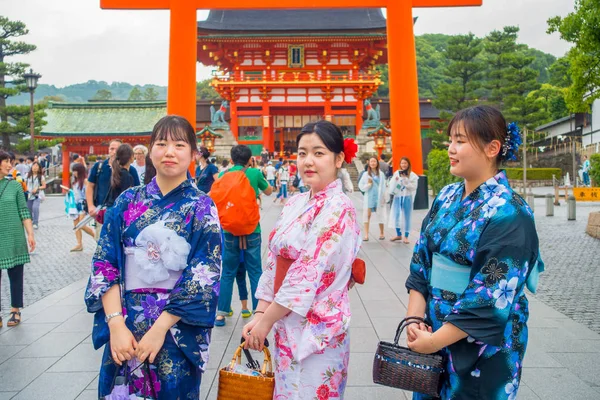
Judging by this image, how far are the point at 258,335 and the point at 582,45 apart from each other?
30.0 feet

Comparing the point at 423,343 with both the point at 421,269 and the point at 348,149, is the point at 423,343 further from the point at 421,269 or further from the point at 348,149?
the point at 348,149

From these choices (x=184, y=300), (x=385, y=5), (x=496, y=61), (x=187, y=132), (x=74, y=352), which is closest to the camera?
(x=184, y=300)

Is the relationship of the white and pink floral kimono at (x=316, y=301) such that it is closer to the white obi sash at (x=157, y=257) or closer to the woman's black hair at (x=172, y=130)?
the white obi sash at (x=157, y=257)

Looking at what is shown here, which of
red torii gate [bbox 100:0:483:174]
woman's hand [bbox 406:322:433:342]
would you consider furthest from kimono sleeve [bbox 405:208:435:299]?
red torii gate [bbox 100:0:483:174]

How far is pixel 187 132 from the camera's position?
2.26 metres

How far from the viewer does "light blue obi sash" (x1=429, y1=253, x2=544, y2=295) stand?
1.85 m

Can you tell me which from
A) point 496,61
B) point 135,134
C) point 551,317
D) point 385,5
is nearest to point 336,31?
point 496,61

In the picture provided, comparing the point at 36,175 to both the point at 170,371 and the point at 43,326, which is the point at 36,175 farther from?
the point at 170,371

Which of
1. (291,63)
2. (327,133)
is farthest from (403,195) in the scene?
(291,63)

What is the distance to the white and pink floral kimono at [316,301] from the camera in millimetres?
2055

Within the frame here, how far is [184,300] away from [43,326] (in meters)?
3.50

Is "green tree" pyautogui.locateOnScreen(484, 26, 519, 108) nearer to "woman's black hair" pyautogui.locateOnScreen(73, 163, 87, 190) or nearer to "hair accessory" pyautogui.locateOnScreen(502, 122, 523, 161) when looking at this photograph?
"woman's black hair" pyautogui.locateOnScreen(73, 163, 87, 190)

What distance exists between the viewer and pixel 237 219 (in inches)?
A: 177

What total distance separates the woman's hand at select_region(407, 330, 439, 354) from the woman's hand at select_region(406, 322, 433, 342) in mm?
15
